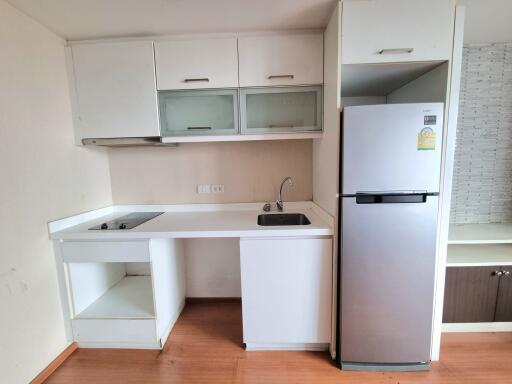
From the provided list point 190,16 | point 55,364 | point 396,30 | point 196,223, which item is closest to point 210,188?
point 196,223

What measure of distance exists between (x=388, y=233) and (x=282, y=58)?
4.43ft

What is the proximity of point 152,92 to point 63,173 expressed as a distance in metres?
0.86

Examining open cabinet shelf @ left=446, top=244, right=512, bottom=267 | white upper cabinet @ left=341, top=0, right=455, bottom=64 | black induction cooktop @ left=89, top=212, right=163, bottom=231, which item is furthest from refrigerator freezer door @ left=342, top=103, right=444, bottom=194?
black induction cooktop @ left=89, top=212, right=163, bottom=231

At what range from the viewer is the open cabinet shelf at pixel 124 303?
5.26 ft

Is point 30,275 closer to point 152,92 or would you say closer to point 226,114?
point 152,92

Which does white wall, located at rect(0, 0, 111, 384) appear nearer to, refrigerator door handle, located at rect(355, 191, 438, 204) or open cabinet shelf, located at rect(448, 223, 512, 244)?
refrigerator door handle, located at rect(355, 191, 438, 204)

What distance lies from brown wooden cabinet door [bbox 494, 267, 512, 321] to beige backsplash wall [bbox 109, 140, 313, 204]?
1494mm

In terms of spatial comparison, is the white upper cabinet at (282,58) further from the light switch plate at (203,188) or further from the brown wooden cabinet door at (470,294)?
the brown wooden cabinet door at (470,294)

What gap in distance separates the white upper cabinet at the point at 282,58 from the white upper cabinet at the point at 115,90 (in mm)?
696

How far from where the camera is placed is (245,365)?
1.50 metres

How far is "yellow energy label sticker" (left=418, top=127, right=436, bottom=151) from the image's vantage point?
1.25 m

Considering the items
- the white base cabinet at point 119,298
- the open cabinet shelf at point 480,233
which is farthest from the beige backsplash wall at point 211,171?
the open cabinet shelf at point 480,233

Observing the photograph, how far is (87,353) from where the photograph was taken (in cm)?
161

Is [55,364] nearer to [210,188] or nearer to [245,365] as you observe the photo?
[245,365]
